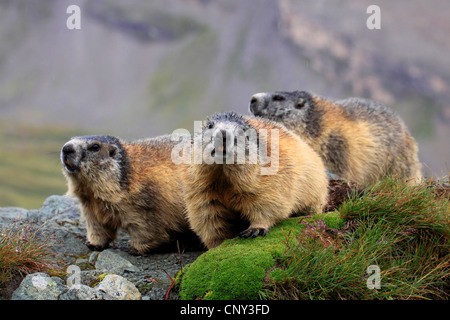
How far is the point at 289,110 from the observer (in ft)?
36.1

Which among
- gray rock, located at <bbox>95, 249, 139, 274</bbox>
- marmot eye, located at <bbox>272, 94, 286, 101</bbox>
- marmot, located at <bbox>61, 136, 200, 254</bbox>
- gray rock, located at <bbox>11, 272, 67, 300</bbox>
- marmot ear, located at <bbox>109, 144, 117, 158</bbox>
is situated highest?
marmot eye, located at <bbox>272, 94, 286, 101</bbox>

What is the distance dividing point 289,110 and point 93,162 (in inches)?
193

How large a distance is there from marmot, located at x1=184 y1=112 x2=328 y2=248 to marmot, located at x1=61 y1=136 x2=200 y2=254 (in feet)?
5.85

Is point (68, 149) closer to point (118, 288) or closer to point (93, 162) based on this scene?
point (93, 162)

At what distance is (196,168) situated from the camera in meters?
6.76

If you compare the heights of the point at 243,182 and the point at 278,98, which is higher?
the point at 278,98

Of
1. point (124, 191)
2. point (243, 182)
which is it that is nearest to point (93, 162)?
point (124, 191)

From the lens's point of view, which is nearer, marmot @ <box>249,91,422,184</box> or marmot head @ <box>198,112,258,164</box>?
marmot head @ <box>198,112,258,164</box>

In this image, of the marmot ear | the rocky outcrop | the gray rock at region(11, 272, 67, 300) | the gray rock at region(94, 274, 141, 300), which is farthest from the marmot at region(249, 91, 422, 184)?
the gray rock at region(11, 272, 67, 300)

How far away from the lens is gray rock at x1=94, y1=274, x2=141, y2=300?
6.47 metres

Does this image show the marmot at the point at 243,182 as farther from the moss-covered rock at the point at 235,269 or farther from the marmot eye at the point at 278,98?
the marmot eye at the point at 278,98

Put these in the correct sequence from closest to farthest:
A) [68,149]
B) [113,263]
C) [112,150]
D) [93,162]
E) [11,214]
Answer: [113,263] < [68,149] < [93,162] < [112,150] < [11,214]

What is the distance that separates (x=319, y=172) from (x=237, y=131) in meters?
2.15

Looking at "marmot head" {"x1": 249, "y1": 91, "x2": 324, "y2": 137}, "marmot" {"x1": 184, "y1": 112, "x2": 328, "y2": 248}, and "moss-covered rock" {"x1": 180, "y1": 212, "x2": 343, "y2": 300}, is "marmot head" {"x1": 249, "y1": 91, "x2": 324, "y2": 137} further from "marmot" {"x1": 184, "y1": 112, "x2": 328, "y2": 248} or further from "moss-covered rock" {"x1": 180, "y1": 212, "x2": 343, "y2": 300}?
"moss-covered rock" {"x1": 180, "y1": 212, "x2": 343, "y2": 300}
